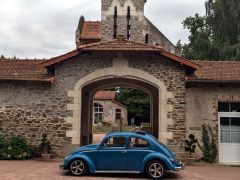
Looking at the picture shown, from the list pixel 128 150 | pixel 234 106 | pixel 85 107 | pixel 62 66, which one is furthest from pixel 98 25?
pixel 128 150

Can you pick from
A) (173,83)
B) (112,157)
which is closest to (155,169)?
(112,157)

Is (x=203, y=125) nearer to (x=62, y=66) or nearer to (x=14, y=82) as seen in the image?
(x=62, y=66)

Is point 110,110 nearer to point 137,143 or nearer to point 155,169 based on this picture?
point 137,143

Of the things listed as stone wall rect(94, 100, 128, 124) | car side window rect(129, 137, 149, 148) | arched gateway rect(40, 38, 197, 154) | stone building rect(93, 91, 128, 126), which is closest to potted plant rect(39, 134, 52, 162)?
arched gateway rect(40, 38, 197, 154)

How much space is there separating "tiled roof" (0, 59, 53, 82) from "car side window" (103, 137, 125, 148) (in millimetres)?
4948

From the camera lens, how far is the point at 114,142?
10.9 metres

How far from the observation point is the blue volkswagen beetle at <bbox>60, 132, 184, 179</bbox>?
1048cm

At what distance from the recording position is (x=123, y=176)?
10914 millimetres

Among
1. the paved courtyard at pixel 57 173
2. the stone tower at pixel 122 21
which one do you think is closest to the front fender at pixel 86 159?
the paved courtyard at pixel 57 173

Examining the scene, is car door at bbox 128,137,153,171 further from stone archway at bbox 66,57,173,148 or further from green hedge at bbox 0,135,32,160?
green hedge at bbox 0,135,32,160

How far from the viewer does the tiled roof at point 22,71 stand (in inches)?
587

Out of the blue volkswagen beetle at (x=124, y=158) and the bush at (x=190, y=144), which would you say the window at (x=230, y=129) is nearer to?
the bush at (x=190, y=144)

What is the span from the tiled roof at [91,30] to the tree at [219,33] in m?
10.8

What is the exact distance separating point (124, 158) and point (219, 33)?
2540 centimetres
